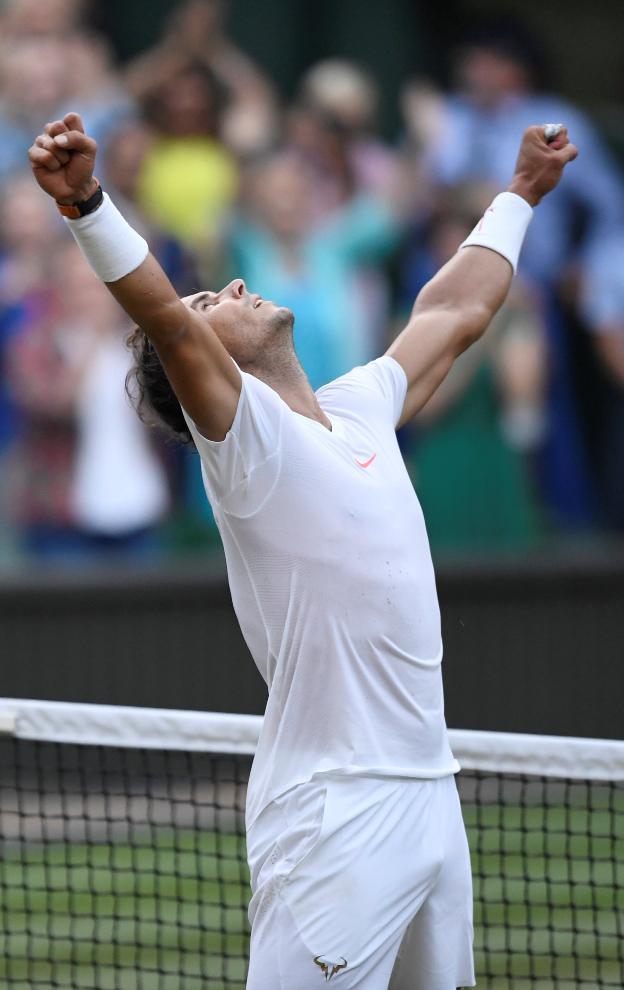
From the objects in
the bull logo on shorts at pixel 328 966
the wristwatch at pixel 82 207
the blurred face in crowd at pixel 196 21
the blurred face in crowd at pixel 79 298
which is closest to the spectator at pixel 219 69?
the blurred face in crowd at pixel 196 21

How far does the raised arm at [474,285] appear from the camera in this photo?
13.9 feet

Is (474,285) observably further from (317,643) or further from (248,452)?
(317,643)

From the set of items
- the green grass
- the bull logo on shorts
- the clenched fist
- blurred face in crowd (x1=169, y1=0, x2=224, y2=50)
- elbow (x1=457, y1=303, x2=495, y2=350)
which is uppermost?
blurred face in crowd (x1=169, y1=0, x2=224, y2=50)

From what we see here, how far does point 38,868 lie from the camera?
8.00 meters

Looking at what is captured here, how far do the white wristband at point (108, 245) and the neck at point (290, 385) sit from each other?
1.66ft

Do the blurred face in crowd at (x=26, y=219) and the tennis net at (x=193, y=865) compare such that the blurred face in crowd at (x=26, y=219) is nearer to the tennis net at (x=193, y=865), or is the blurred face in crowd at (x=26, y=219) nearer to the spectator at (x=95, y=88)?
the spectator at (x=95, y=88)

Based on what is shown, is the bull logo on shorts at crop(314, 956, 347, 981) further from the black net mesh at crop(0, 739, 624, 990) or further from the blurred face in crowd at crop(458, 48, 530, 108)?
the blurred face in crowd at crop(458, 48, 530, 108)

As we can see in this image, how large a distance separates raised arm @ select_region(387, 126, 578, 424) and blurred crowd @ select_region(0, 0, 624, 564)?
16.0ft

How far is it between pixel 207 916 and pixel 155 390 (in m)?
3.86

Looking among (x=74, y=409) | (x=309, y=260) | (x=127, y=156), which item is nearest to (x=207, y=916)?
(x=74, y=409)

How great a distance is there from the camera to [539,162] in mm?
4520

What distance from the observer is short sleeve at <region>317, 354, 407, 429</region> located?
391 cm

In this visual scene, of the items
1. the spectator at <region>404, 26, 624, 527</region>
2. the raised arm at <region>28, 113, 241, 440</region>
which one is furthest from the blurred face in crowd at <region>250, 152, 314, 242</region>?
the raised arm at <region>28, 113, 241, 440</region>

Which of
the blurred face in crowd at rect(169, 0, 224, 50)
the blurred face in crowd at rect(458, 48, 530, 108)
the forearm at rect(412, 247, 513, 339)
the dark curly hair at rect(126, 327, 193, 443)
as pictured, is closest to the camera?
the dark curly hair at rect(126, 327, 193, 443)
